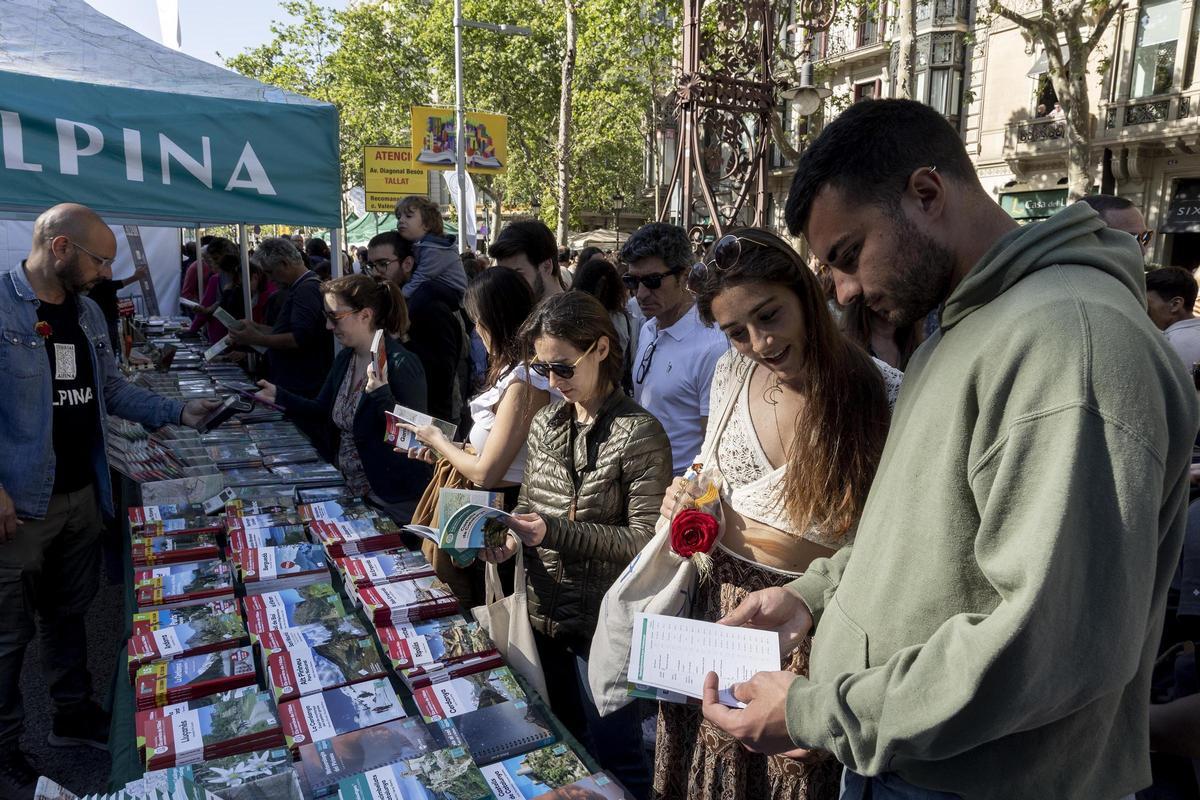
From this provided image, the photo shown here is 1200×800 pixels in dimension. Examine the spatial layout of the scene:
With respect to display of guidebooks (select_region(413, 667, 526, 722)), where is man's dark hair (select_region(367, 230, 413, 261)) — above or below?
above

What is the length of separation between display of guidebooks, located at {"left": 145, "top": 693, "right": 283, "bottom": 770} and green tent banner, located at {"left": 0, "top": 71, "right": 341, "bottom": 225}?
7.07ft

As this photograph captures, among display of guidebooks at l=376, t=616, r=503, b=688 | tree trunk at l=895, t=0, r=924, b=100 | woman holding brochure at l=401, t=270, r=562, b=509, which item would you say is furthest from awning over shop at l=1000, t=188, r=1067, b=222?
display of guidebooks at l=376, t=616, r=503, b=688

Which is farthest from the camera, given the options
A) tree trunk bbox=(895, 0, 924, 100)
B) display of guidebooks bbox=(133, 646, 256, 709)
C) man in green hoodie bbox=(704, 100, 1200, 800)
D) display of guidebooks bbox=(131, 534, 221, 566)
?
tree trunk bbox=(895, 0, 924, 100)

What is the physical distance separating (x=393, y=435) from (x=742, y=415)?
154cm

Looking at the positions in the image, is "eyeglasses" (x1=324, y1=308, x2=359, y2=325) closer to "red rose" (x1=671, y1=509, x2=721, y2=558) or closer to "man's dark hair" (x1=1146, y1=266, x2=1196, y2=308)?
"red rose" (x1=671, y1=509, x2=721, y2=558)

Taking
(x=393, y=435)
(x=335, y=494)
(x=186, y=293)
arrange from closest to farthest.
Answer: (x=393, y=435)
(x=335, y=494)
(x=186, y=293)

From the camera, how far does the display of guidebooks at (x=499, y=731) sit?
1.62m

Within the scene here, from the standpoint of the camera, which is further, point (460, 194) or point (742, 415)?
point (460, 194)

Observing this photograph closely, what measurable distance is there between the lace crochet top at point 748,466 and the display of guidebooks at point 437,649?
30.5 inches

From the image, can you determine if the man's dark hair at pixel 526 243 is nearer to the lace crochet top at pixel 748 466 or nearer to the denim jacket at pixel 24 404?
the denim jacket at pixel 24 404

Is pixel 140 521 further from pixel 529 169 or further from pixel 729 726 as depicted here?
pixel 529 169

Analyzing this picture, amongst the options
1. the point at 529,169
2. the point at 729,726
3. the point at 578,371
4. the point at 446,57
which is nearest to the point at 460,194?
the point at 578,371

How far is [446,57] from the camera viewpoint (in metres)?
24.1

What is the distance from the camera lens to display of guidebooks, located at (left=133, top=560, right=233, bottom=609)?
2160 millimetres
